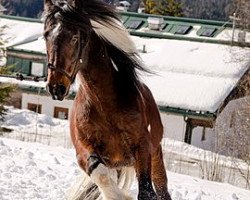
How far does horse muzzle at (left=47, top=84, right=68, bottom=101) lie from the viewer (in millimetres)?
3727

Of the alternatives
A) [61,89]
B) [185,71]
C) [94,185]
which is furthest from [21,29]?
[61,89]

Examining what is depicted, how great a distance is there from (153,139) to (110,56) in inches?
38.6

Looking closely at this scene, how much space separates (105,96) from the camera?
14.0 feet

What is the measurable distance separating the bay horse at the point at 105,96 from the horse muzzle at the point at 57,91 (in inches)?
7.4

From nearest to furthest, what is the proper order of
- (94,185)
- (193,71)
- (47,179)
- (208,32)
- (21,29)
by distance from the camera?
(94,185) → (47,179) → (193,71) → (208,32) → (21,29)

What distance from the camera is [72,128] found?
185 inches

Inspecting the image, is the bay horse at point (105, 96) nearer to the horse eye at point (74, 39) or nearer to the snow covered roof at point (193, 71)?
the horse eye at point (74, 39)

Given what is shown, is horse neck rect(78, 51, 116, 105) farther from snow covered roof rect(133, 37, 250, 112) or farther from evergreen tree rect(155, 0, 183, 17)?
evergreen tree rect(155, 0, 183, 17)

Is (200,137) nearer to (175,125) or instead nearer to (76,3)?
(175,125)

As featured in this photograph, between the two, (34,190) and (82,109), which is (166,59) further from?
(82,109)

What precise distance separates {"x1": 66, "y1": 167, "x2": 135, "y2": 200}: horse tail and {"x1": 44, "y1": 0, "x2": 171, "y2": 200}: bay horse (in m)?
0.35

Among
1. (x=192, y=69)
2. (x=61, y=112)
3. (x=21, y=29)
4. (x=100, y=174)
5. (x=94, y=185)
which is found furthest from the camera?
(x=21, y=29)

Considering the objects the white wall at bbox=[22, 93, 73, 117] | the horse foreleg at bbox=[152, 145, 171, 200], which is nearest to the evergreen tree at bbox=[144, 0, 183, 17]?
the white wall at bbox=[22, 93, 73, 117]

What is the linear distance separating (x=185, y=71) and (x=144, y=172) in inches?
857
